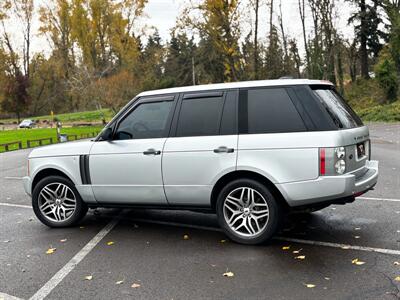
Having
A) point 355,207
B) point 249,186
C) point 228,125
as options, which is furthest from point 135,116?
point 355,207

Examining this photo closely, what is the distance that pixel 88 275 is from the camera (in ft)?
14.8

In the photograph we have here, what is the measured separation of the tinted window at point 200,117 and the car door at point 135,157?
0.20 m

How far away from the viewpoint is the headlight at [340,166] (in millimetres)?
4746

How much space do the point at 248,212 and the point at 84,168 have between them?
238 cm

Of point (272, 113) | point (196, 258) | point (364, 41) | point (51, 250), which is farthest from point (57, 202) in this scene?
point (364, 41)

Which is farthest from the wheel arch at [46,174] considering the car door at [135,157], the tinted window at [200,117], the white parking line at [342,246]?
the white parking line at [342,246]

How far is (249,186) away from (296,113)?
98cm

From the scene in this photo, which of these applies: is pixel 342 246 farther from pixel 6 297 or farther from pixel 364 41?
pixel 364 41

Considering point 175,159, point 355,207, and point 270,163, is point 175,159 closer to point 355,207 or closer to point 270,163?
point 270,163

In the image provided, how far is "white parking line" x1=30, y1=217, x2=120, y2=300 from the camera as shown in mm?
4141

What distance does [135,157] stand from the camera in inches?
225

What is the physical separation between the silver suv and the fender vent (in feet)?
0.05

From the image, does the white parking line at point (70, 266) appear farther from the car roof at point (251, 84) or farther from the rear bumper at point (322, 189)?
the rear bumper at point (322, 189)

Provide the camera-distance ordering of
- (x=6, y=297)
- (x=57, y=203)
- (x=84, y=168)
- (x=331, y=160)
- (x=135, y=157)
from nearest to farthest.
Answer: (x=6, y=297), (x=331, y=160), (x=135, y=157), (x=84, y=168), (x=57, y=203)
